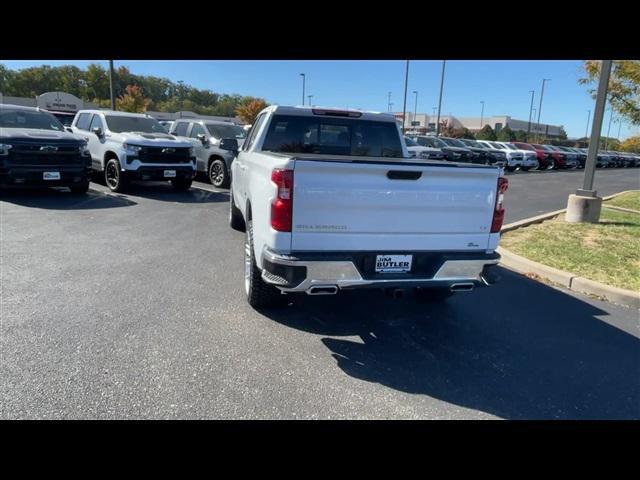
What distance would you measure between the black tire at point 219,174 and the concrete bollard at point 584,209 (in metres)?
8.73

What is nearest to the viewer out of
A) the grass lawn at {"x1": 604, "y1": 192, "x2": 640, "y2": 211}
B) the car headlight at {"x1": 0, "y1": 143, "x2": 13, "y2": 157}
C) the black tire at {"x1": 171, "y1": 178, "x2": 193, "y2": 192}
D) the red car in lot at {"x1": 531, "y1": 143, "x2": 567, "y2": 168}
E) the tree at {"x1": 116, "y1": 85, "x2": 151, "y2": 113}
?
the car headlight at {"x1": 0, "y1": 143, "x2": 13, "y2": 157}

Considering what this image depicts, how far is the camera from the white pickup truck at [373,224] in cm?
345

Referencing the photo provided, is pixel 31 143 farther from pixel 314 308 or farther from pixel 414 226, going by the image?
pixel 414 226

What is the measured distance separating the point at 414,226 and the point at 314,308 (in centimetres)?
151

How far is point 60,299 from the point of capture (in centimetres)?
459

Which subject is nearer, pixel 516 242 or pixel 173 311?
pixel 173 311

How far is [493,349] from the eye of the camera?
3.97 metres

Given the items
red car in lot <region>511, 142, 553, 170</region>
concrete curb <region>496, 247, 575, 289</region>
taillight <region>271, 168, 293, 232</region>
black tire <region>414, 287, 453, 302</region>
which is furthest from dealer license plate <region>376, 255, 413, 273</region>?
red car in lot <region>511, 142, 553, 170</region>

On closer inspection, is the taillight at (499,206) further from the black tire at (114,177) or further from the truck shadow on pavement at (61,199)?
the black tire at (114,177)

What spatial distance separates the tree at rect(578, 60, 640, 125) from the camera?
38.1 ft

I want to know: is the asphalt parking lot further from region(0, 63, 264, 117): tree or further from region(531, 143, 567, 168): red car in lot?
region(0, 63, 264, 117): tree

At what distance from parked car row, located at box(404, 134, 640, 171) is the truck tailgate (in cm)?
1557
